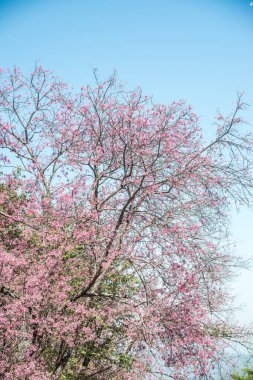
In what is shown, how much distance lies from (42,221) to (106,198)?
6.32 feet

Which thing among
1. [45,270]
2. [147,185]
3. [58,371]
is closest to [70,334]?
[58,371]

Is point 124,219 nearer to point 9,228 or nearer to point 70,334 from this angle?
point 70,334

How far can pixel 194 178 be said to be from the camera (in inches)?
330

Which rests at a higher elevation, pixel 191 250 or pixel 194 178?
pixel 194 178

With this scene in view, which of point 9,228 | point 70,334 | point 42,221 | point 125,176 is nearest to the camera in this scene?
point 70,334

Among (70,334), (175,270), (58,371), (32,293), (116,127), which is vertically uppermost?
(116,127)

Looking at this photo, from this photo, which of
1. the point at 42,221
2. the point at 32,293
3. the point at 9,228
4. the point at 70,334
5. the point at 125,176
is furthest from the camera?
the point at 9,228

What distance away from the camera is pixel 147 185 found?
8336mm

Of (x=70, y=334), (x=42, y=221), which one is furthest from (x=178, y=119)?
(x=70, y=334)

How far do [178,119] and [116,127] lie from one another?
169cm

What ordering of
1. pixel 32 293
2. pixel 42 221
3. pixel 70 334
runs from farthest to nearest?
pixel 42 221
pixel 70 334
pixel 32 293

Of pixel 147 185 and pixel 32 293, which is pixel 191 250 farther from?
pixel 32 293

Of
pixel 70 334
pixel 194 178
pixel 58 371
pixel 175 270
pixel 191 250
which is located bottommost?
pixel 58 371

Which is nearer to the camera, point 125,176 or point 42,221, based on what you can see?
point 42,221
